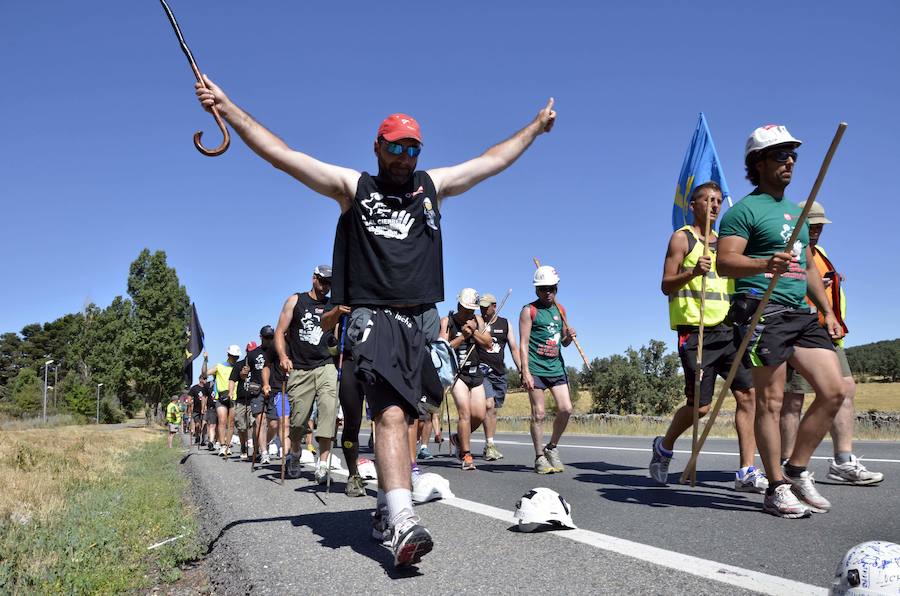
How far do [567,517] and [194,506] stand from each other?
4.09 m

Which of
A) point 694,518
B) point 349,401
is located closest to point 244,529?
point 349,401

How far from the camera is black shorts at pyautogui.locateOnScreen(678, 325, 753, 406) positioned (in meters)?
5.94

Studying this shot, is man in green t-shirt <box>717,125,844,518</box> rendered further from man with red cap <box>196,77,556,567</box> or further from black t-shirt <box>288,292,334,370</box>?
black t-shirt <box>288,292,334,370</box>

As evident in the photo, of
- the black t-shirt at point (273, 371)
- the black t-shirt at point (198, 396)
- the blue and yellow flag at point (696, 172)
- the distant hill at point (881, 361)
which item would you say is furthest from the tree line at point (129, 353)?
the distant hill at point (881, 361)

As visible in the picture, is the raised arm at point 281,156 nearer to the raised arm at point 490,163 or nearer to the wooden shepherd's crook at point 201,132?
the wooden shepherd's crook at point 201,132

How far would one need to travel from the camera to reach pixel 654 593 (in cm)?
269

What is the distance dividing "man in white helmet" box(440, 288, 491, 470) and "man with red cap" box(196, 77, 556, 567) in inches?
223

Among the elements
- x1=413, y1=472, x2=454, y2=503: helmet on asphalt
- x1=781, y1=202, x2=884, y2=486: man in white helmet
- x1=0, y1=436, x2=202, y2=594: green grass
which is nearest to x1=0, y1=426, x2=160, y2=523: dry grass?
x1=0, y1=436, x2=202, y2=594: green grass

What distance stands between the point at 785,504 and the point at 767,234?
161 centimetres

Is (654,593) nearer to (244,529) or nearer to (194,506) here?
(244,529)

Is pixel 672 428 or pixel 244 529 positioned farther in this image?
pixel 672 428

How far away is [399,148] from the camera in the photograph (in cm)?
381

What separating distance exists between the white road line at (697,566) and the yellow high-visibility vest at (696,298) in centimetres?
267

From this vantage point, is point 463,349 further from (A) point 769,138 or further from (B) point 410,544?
(B) point 410,544
